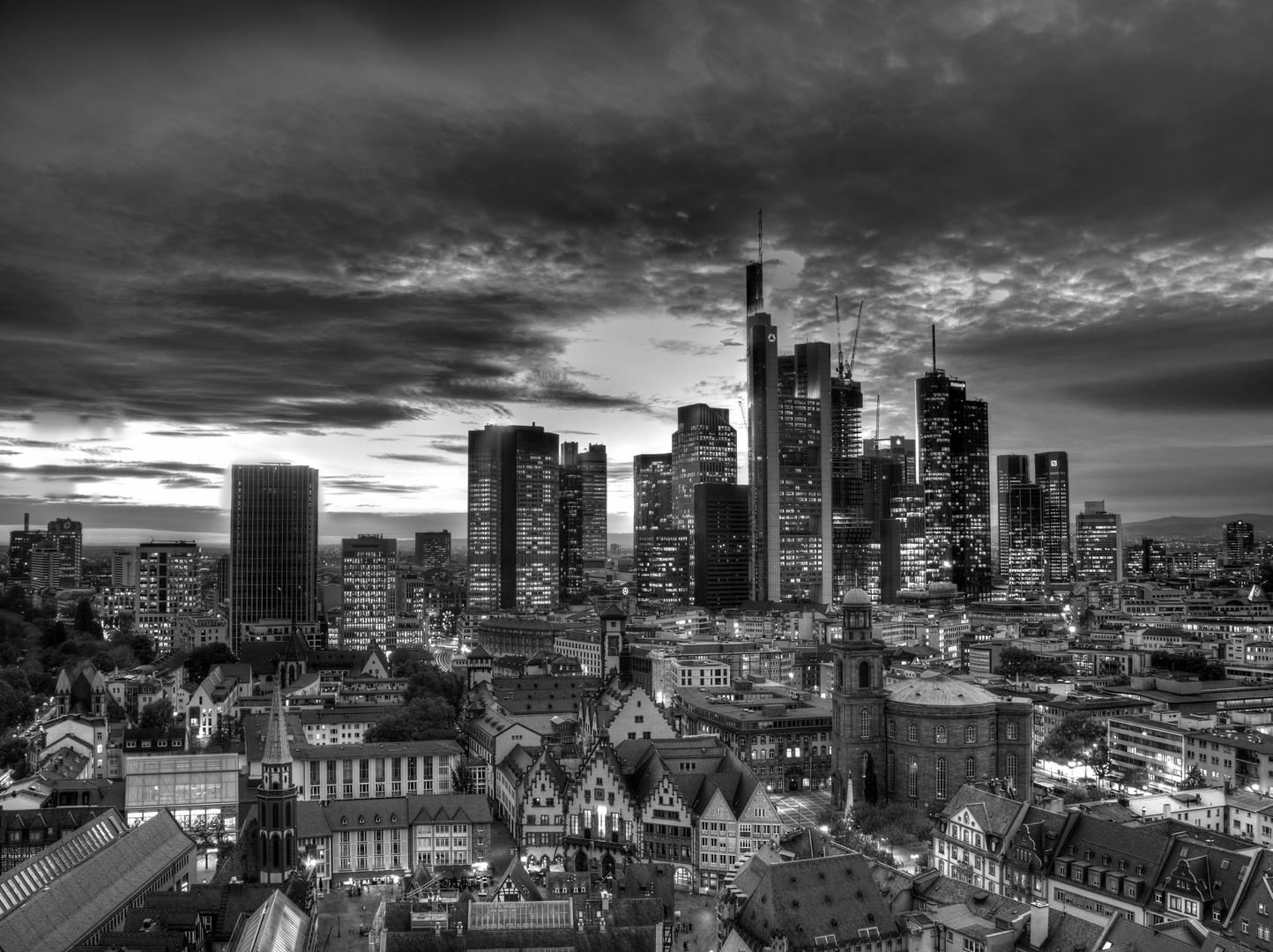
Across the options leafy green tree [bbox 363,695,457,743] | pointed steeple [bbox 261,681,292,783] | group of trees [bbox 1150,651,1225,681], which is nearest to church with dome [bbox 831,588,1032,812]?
leafy green tree [bbox 363,695,457,743]

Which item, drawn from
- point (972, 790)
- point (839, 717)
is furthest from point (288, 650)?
point (972, 790)

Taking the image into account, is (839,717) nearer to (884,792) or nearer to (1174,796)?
(884,792)

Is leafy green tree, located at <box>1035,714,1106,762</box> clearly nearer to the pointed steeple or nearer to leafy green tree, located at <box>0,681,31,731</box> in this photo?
the pointed steeple

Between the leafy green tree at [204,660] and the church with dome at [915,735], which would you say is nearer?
the church with dome at [915,735]

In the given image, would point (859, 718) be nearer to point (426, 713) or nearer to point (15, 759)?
point (426, 713)

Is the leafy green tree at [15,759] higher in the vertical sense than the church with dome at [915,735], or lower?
lower

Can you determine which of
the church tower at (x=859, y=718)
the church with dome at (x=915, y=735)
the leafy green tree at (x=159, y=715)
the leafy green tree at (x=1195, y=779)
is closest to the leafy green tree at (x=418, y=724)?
the leafy green tree at (x=159, y=715)

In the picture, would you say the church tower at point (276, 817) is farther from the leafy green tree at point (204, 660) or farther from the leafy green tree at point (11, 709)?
the leafy green tree at point (204, 660)
